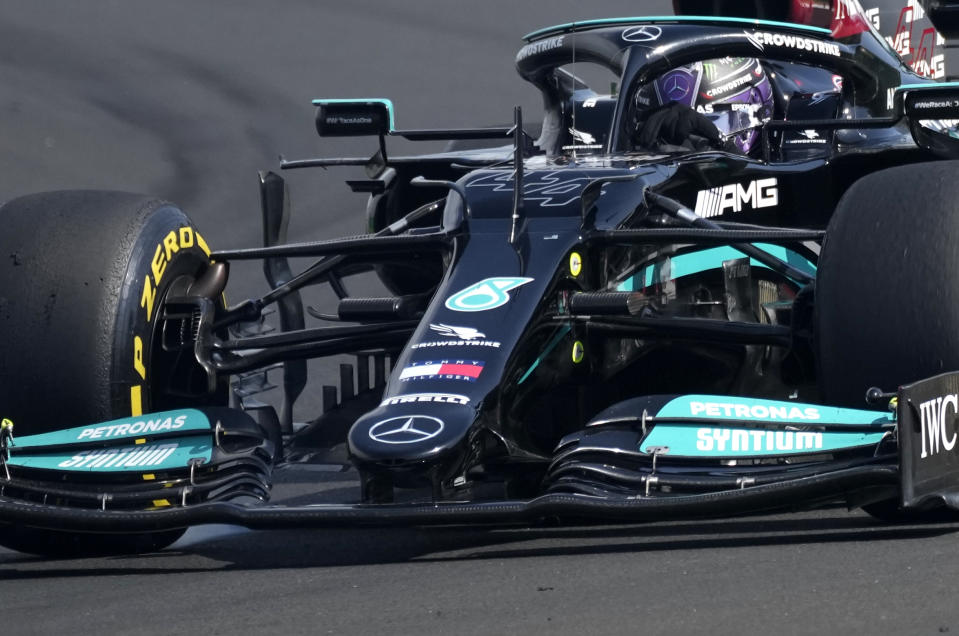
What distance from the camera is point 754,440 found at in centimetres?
464

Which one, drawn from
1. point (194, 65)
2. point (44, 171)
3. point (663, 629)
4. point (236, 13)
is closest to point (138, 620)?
point (663, 629)

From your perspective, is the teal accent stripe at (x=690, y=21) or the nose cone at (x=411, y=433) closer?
the nose cone at (x=411, y=433)

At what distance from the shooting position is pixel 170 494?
15.8 feet

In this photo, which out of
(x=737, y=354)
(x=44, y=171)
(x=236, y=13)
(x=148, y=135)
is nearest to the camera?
(x=737, y=354)

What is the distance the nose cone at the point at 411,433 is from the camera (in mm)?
4508

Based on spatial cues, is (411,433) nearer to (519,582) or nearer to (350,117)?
(519,582)

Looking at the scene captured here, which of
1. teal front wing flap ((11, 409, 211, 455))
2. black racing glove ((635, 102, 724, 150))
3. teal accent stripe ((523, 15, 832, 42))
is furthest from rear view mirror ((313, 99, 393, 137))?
teal front wing flap ((11, 409, 211, 455))

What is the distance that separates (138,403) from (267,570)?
1.02 meters

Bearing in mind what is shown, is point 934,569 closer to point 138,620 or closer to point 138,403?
point 138,620

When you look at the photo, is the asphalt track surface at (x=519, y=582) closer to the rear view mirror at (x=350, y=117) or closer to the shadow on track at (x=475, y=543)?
the shadow on track at (x=475, y=543)

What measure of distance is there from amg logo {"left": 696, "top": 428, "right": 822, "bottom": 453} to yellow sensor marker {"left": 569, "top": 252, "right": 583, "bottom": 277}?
2.95ft

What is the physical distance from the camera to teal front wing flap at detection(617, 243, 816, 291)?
581 cm

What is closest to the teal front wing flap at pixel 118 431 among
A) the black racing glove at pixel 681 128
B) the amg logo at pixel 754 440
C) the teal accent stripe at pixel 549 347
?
the teal accent stripe at pixel 549 347

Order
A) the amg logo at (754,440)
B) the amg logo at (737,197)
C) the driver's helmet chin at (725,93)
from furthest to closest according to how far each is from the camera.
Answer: the driver's helmet chin at (725,93)
the amg logo at (737,197)
the amg logo at (754,440)
